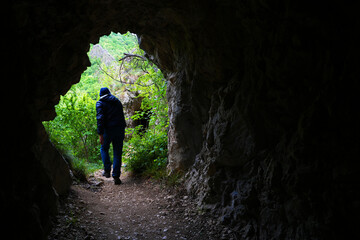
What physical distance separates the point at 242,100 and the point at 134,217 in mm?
2475

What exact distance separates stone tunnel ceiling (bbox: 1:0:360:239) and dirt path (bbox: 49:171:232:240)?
11.2 inches

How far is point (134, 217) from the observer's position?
4.04 metres

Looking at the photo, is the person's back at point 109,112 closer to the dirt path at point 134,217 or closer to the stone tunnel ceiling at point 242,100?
the dirt path at point 134,217

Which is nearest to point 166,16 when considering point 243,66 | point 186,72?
point 186,72

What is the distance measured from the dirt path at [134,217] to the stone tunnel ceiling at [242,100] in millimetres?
284

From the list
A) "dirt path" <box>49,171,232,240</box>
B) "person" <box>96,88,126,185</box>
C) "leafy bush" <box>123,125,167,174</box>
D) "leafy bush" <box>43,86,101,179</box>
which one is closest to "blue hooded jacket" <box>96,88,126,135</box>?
"person" <box>96,88,126,185</box>

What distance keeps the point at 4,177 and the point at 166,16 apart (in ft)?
10.3

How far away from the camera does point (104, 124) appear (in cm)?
619

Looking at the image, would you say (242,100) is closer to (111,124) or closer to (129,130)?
(111,124)

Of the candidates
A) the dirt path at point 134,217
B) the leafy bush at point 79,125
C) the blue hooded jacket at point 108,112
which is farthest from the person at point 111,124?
the leafy bush at point 79,125

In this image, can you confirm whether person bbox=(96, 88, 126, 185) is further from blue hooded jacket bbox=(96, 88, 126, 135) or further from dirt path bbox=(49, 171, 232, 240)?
dirt path bbox=(49, 171, 232, 240)

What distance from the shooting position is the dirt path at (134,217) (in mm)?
3334

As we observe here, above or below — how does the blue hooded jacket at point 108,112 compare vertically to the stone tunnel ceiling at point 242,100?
above

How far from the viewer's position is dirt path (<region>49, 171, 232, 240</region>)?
3334 millimetres
